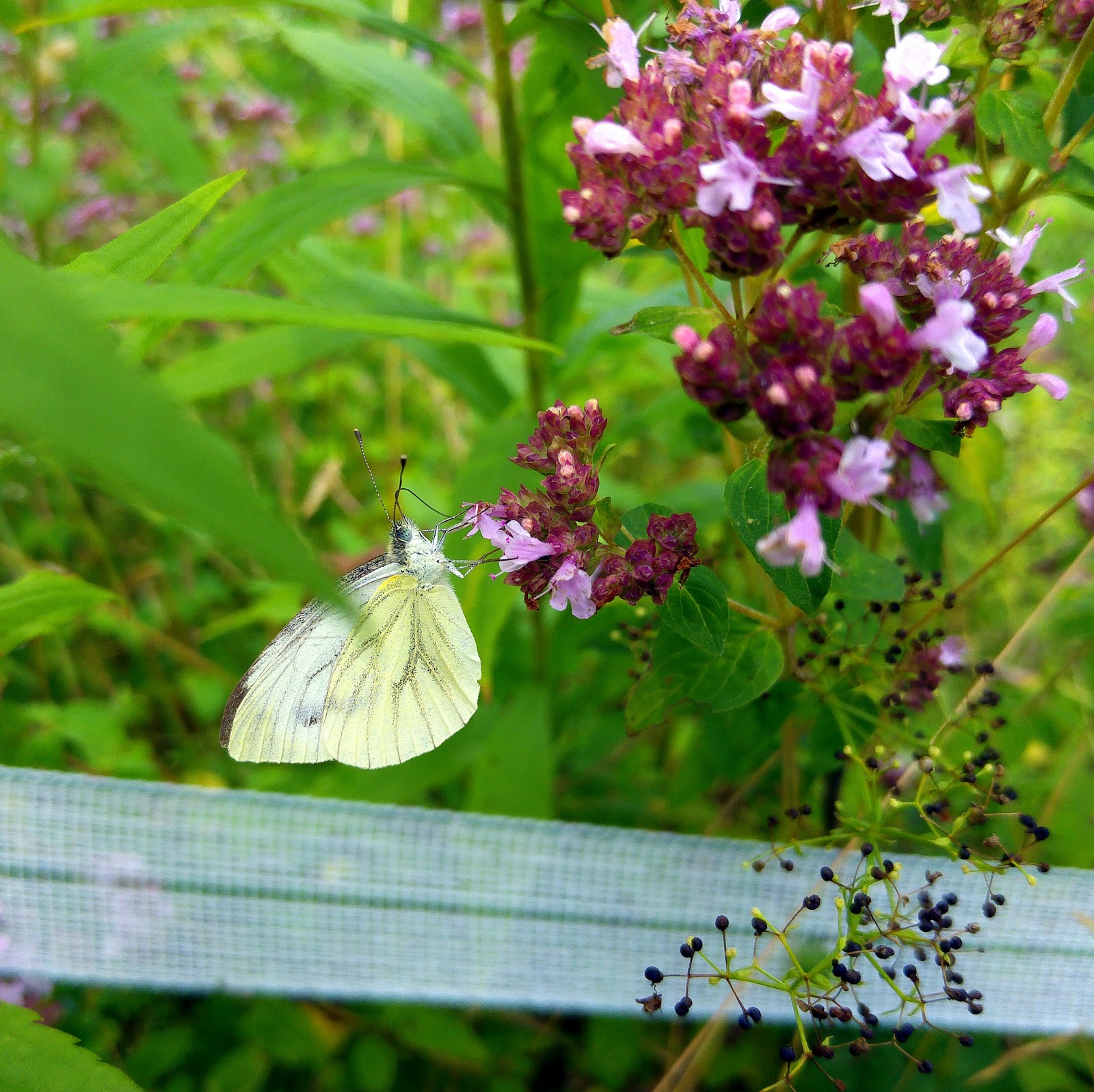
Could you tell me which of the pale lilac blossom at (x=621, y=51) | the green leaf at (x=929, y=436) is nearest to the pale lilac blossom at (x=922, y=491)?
the green leaf at (x=929, y=436)

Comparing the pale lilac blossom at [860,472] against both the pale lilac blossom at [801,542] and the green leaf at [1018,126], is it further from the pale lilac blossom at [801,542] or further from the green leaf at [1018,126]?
the green leaf at [1018,126]

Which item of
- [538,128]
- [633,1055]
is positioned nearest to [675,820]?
[633,1055]

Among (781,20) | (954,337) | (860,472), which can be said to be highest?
(781,20)

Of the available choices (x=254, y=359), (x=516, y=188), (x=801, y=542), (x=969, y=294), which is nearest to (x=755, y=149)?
(x=969, y=294)

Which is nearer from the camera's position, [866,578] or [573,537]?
[573,537]

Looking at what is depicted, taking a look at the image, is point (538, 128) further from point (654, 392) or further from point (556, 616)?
point (654, 392)

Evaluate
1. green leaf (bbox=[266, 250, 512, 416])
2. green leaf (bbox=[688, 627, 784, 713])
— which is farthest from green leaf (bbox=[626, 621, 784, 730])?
green leaf (bbox=[266, 250, 512, 416])

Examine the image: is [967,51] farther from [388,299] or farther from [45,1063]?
[45,1063]
